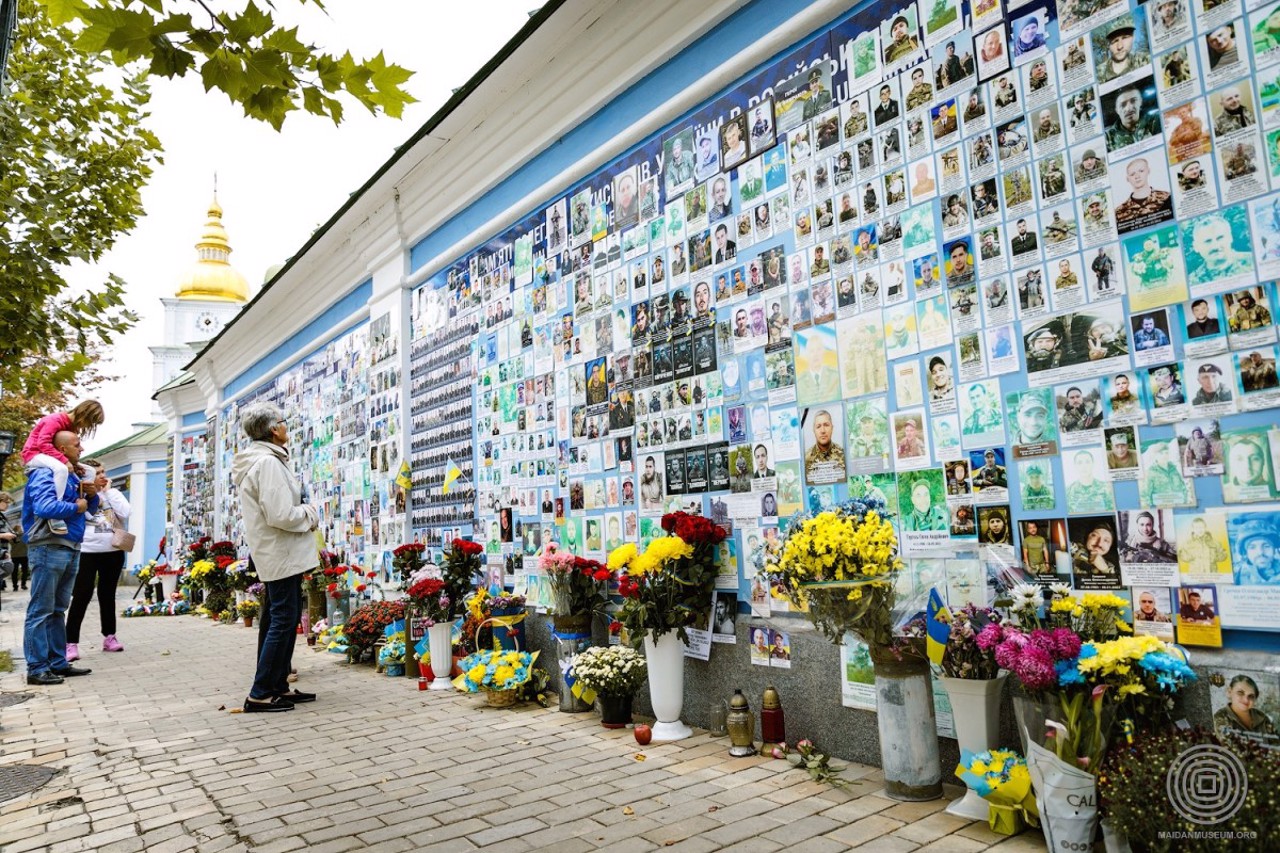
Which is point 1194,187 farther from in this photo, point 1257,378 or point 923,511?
point 923,511

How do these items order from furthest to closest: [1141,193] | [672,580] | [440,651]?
[440,651]
[672,580]
[1141,193]

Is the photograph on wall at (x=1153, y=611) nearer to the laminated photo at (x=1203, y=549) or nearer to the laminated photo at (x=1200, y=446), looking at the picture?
the laminated photo at (x=1203, y=549)

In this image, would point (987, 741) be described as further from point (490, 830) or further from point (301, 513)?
point (301, 513)

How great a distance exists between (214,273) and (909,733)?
144ft

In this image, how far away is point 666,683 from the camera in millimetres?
4723

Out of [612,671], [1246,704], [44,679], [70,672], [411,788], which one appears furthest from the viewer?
[70,672]

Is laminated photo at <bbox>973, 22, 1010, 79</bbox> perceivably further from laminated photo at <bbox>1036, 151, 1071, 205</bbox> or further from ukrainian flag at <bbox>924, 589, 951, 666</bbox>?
ukrainian flag at <bbox>924, 589, 951, 666</bbox>

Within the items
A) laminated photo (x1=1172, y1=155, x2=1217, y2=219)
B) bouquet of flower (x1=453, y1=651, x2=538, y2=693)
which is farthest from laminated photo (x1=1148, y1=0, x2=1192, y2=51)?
bouquet of flower (x1=453, y1=651, x2=538, y2=693)

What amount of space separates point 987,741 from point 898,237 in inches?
92.5

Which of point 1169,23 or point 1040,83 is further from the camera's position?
point 1040,83

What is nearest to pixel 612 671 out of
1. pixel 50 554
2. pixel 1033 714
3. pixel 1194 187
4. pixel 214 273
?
pixel 1033 714

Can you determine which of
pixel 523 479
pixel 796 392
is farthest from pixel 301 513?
pixel 796 392

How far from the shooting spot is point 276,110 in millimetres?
2982

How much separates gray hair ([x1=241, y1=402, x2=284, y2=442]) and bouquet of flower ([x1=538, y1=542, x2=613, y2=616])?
2411 mm
